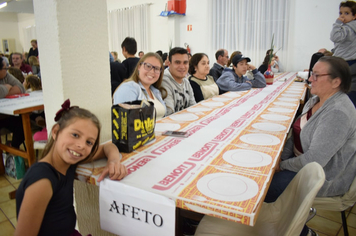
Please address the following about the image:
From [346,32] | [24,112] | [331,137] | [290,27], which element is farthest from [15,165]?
[290,27]

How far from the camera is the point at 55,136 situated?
1.01 metres

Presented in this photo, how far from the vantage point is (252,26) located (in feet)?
20.0

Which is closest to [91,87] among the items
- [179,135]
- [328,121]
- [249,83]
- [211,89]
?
[179,135]

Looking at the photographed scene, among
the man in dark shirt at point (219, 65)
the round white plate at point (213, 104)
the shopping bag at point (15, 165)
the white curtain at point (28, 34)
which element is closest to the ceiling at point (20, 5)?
the white curtain at point (28, 34)

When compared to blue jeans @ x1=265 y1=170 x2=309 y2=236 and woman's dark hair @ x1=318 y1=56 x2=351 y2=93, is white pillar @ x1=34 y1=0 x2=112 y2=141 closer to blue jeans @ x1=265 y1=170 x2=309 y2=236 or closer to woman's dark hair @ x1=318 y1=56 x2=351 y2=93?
blue jeans @ x1=265 y1=170 x2=309 y2=236

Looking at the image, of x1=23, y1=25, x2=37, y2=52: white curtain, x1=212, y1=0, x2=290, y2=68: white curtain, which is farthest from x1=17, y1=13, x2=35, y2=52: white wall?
x1=212, y1=0, x2=290, y2=68: white curtain

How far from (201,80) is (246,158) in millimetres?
1928

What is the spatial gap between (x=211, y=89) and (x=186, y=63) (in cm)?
64

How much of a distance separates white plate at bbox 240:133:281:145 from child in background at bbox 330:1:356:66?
2.28 meters

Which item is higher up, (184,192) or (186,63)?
(186,63)

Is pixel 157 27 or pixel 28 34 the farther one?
pixel 28 34

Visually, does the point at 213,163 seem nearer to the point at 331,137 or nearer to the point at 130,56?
the point at 331,137

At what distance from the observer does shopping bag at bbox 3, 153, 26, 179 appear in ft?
8.24

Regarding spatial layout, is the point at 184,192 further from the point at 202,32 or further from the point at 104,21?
the point at 202,32
